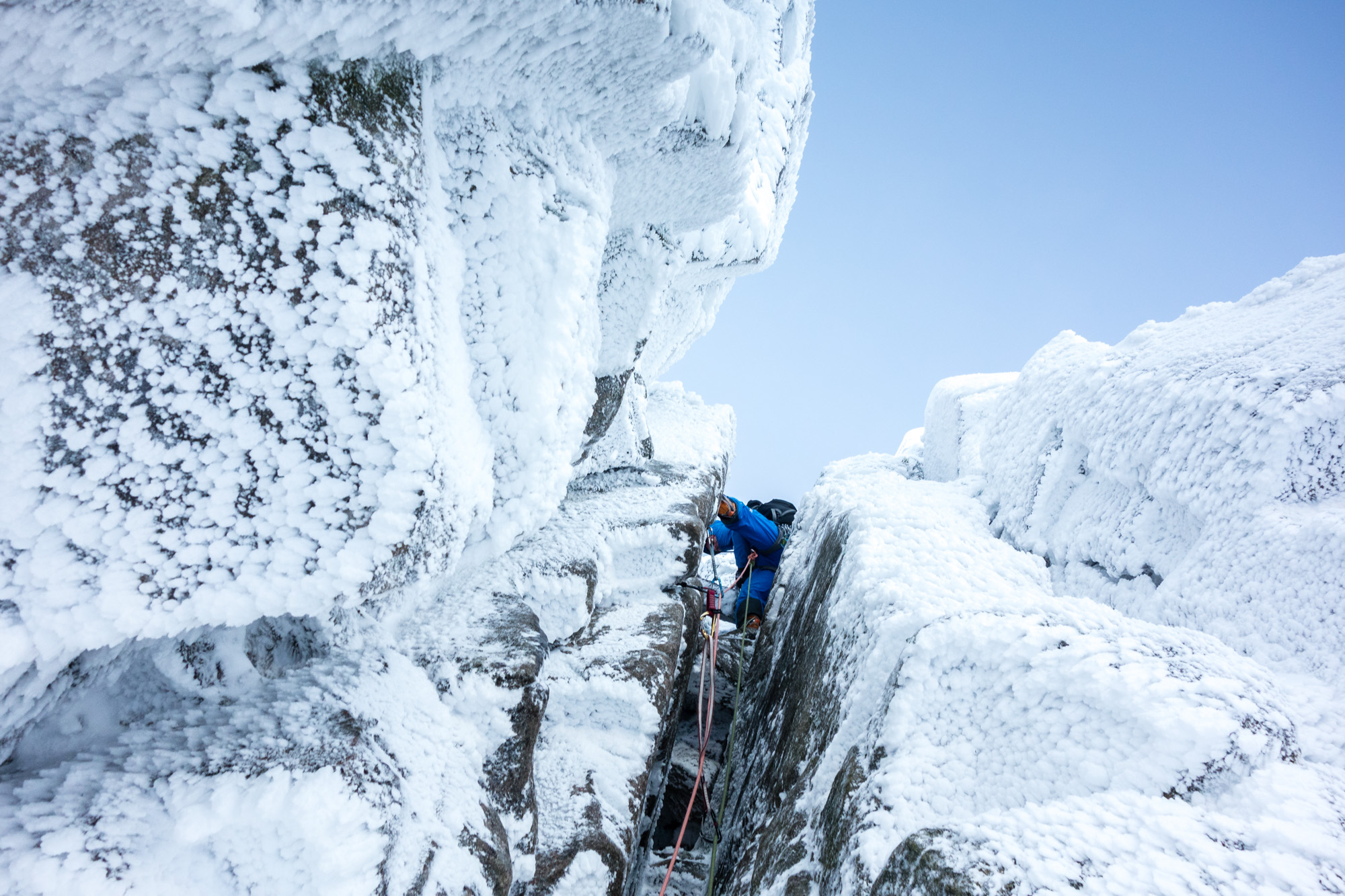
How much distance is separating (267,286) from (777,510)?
6.61 meters

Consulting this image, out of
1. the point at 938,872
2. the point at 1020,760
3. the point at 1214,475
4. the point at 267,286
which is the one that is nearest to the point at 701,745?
the point at 1020,760

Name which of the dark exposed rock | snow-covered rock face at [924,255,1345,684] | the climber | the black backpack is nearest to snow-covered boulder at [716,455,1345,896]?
the dark exposed rock

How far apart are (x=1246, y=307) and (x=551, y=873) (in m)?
3.48

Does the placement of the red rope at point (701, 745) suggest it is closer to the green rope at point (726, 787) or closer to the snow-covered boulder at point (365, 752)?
the green rope at point (726, 787)

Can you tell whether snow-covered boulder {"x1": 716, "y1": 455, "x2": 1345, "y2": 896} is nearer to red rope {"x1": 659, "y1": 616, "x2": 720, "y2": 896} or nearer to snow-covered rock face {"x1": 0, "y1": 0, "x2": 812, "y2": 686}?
red rope {"x1": 659, "y1": 616, "x2": 720, "y2": 896}

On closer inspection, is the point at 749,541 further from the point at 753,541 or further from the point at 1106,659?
the point at 1106,659

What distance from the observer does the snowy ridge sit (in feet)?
3.35

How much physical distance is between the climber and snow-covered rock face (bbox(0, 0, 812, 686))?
3997 millimetres

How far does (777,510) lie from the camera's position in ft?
23.5

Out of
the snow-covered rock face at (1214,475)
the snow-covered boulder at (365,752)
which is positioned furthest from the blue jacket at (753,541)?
the snow-covered boulder at (365,752)

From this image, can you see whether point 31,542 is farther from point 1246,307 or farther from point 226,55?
point 1246,307

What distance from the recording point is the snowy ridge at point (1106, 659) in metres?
1.02

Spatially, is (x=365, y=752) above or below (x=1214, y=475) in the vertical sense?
below

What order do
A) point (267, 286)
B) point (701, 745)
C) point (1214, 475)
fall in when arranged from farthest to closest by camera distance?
point (701, 745) < point (1214, 475) < point (267, 286)
